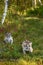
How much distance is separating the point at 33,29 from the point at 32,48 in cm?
430

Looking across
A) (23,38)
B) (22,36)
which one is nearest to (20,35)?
(22,36)

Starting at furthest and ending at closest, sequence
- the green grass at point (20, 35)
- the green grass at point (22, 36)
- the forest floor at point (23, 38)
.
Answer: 1. the green grass at point (22, 36)
2. the green grass at point (20, 35)
3. the forest floor at point (23, 38)

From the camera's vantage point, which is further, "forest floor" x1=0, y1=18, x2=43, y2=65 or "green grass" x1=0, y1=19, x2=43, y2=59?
"green grass" x1=0, y1=19, x2=43, y2=59

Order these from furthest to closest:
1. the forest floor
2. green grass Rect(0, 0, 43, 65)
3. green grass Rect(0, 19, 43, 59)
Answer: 1. green grass Rect(0, 19, 43, 59)
2. green grass Rect(0, 0, 43, 65)
3. the forest floor

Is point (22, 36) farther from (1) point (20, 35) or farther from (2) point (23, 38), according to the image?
(2) point (23, 38)

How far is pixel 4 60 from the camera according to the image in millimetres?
13031

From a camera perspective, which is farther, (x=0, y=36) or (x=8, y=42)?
(x=0, y=36)

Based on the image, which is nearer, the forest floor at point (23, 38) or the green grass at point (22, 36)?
the forest floor at point (23, 38)

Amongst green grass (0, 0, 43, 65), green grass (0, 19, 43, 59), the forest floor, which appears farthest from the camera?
green grass (0, 19, 43, 59)

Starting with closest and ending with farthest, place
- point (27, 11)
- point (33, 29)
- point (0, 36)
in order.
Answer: point (0, 36) → point (33, 29) → point (27, 11)

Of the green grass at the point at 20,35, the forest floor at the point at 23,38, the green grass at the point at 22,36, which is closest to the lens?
the forest floor at the point at 23,38

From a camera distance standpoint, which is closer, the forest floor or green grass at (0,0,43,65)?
the forest floor

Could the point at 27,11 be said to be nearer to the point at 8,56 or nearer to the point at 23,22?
the point at 23,22

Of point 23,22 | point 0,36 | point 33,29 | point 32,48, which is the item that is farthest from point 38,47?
point 23,22
